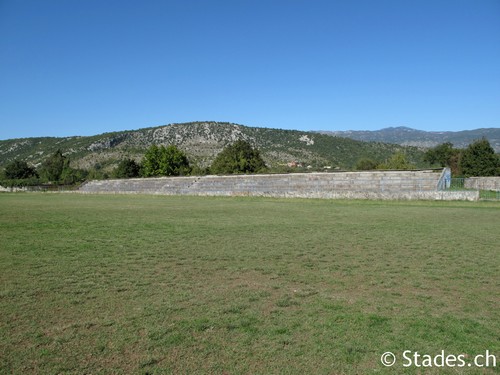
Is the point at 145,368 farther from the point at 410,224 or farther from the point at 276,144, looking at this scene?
the point at 276,144

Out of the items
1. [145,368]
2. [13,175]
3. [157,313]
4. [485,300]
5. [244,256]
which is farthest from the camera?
[13,175]

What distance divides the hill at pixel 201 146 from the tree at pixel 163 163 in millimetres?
49277

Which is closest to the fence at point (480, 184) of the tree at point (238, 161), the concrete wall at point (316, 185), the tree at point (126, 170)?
the concrete wall at point (316, 185)

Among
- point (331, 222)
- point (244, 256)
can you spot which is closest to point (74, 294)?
point (244, 256)

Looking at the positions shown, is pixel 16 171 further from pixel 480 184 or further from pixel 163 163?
pixel 480 184

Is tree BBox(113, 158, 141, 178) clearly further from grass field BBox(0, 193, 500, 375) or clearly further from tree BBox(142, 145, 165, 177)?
grass field BBox(0, 193, 500, 375)

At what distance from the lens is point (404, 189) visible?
31.0 m

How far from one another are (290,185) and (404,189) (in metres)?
11.0

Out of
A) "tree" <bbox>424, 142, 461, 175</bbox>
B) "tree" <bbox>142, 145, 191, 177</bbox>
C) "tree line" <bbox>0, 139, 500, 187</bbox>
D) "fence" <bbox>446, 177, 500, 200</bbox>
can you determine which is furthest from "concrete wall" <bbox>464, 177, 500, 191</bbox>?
"tree" <bbox>142, 145, 191, 177</bbox>

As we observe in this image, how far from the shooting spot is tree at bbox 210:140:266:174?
70.6 metres

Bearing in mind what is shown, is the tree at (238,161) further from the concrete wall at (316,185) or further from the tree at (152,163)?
the concrete wall at (316,185)

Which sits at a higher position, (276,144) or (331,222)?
(276,144)

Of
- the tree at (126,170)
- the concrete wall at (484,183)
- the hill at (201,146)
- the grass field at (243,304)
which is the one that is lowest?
the concrete wall at (484,183)

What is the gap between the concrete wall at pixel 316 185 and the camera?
100 ft
